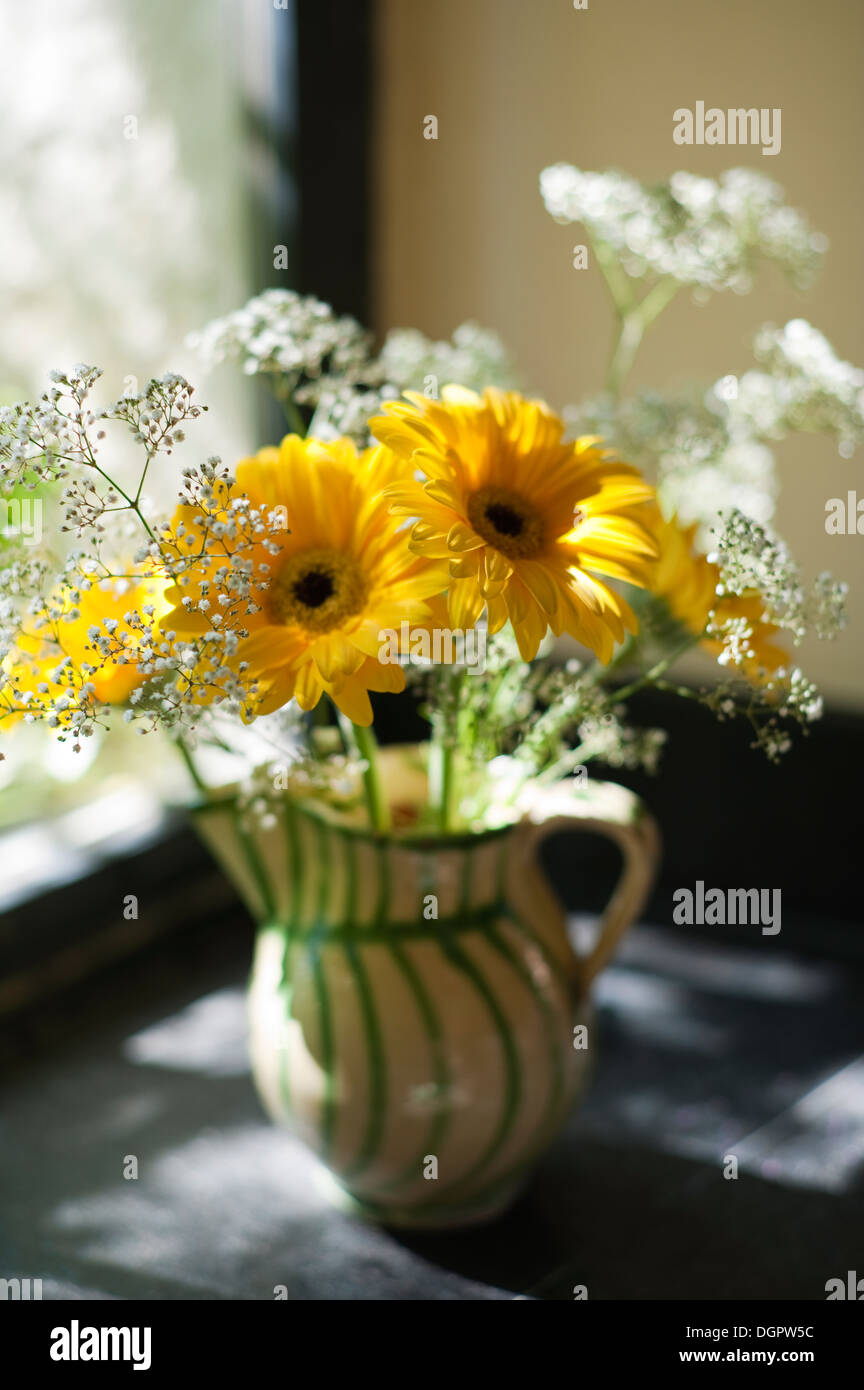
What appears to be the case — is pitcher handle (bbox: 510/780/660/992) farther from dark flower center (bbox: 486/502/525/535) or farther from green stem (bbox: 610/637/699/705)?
dark flower center (bbox: 486/502/525/535)

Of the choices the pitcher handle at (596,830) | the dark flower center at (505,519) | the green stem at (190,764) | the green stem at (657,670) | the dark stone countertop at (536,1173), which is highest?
the dark flower center at (505,519)

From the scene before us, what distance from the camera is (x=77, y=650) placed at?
0.60m

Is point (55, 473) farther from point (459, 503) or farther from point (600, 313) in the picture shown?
point (600, 313)

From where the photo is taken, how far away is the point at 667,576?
664mm

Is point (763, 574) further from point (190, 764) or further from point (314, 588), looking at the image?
point (190, 764)

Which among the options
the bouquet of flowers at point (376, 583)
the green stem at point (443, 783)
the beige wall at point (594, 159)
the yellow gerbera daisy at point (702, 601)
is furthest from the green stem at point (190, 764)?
the beige wall at point (594, 159)

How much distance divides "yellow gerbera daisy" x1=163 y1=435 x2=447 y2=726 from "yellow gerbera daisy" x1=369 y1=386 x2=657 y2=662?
0.9 inches

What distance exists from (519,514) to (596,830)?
0.27m

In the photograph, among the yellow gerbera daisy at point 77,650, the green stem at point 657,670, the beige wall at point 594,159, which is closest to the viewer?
the yellow gerbera daisy at point 77,650

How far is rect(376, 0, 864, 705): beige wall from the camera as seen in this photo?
1181mm

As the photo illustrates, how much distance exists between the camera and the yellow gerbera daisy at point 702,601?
0.60 m

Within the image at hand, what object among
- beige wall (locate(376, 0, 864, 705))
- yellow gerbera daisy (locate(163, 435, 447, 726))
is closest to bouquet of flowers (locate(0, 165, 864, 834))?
yellow gerbera daisy (locate(163, 435, 447, 726))

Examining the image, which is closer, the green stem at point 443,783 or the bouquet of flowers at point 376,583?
the bouquet of flowers at point 376,583

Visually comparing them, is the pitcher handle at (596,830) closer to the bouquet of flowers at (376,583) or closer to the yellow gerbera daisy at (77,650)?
the bouquet of flowers at (376,583)
